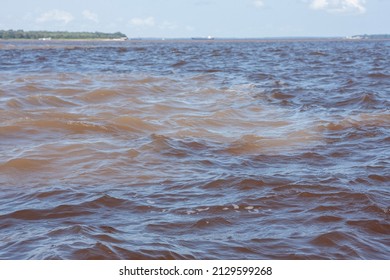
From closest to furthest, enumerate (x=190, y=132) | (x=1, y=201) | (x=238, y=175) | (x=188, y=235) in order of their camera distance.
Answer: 1. (x=188, y=235)
2. (x=1, y=201)
3. (x=238, y=175)
4. (x=190, y=132)

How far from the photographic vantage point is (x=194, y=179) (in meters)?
6.57

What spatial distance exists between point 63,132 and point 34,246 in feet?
16.7

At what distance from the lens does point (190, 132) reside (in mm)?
9477

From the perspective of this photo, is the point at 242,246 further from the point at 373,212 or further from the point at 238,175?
the point at 238,175

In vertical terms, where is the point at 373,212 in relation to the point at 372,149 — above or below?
below

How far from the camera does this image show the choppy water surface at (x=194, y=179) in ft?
15.5

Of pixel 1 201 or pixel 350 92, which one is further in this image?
pixel 350 92

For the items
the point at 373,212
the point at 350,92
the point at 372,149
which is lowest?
the point at 373,212

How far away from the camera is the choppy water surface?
15.5ft

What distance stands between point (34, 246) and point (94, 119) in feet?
20.6

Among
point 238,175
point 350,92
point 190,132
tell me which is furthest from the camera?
point 350,92
